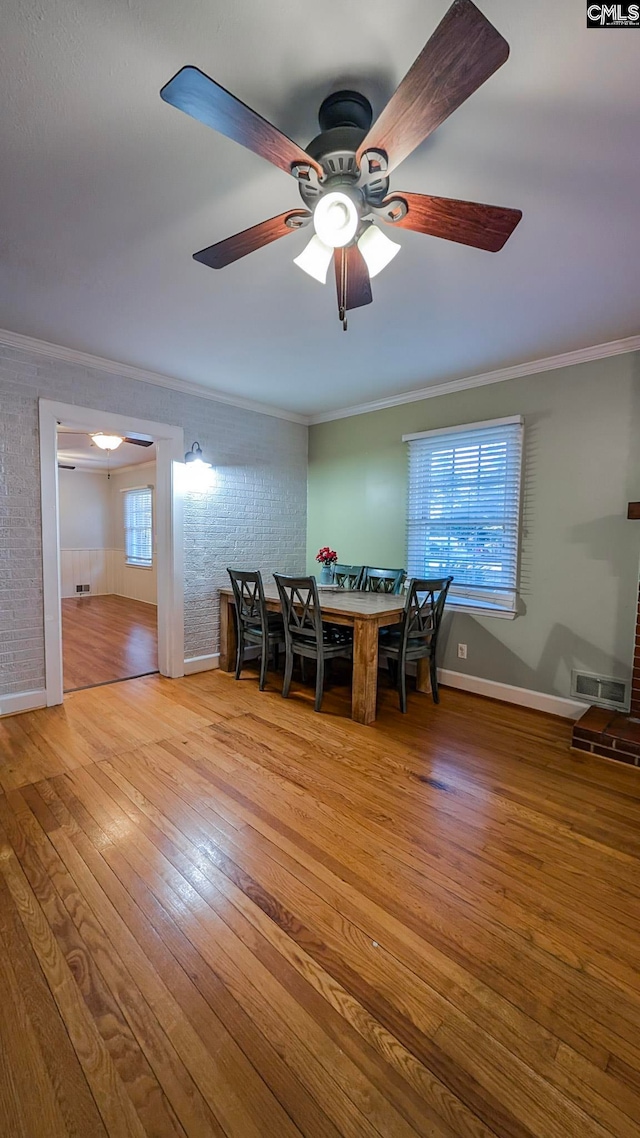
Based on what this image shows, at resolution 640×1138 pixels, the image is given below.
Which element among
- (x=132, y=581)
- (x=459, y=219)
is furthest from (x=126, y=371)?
(x=132, y=581)

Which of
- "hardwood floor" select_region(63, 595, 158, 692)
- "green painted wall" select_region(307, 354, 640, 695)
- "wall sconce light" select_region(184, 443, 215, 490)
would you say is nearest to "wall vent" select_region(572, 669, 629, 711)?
"green painted wall" select_region(307, 354, 640, 695)

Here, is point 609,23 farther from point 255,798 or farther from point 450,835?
point 255,798

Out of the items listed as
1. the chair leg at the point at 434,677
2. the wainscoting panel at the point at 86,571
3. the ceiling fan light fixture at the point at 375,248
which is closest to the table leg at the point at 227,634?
the chair leg at the point at 434,677

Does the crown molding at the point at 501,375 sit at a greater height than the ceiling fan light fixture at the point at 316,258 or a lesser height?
greater

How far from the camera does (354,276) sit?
1.72m

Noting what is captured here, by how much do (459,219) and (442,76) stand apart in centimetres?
45

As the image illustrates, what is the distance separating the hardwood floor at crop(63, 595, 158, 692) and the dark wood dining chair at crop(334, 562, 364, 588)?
1.93m

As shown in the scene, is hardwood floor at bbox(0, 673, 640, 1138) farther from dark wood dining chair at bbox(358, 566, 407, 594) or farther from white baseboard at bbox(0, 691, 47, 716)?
dark wood dining chair at bbox(358, 566, 407, 594)

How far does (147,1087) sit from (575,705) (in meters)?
3.06

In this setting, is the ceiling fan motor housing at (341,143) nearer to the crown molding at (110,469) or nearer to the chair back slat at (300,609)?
the chair back slat at (300,609)

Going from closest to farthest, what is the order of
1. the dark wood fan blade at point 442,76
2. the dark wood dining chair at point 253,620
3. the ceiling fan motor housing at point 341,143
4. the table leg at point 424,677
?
1. the dark wood fan blade at point 442,76
2. the ceiling fan motor housing at point 341,143
3. the dark wood dining chair at point 253,620
4. the table leg at point 424,677

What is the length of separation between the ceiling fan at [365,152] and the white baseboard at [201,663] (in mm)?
3239

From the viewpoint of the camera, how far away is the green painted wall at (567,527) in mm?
2924

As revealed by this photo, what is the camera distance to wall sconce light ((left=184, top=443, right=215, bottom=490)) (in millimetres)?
3877
